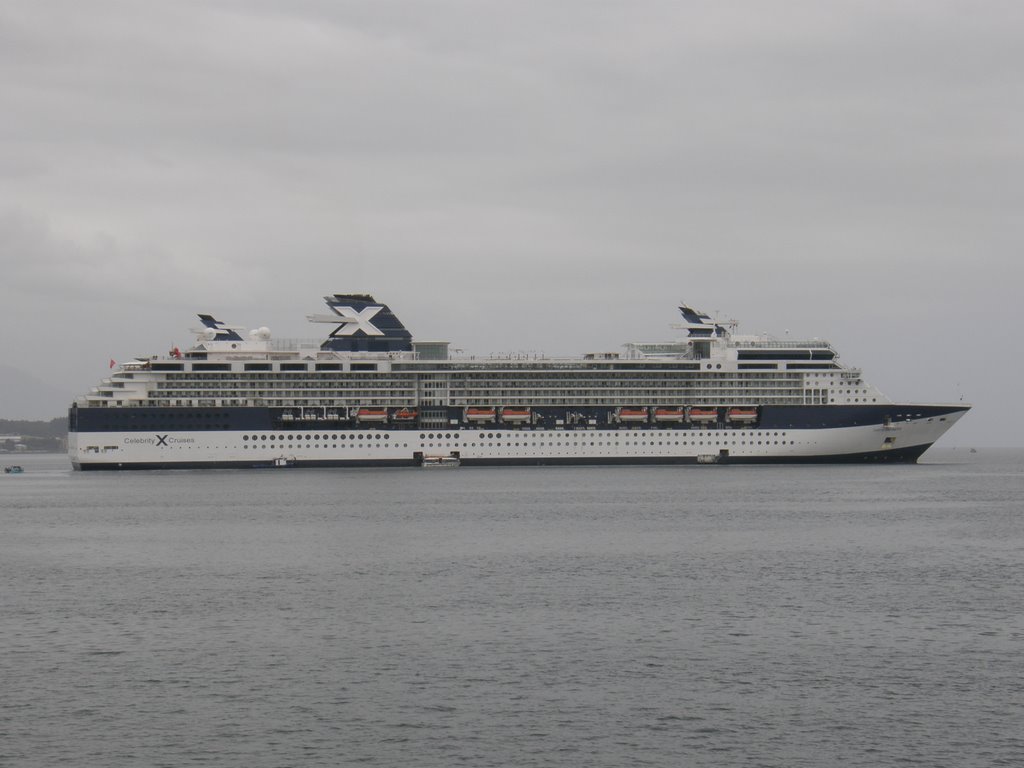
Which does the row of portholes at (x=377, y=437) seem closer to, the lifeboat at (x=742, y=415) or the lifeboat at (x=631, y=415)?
the lifeboat at (x=742, y=415)

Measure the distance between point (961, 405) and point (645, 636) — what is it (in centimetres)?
8354

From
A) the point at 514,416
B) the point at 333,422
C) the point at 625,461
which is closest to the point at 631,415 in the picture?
the point at 625,461

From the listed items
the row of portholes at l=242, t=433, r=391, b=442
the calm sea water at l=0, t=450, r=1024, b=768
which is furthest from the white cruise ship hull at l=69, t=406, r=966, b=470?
the calm sea water at l=0, t=450, r=1024, b=768

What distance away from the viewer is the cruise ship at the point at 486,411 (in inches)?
4183

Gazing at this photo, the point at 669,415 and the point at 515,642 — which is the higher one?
the point at 669,415

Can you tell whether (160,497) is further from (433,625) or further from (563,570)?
(433,625)

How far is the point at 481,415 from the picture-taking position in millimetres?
110062

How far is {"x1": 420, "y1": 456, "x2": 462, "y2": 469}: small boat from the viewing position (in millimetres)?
108188

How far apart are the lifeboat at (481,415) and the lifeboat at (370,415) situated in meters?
6.85

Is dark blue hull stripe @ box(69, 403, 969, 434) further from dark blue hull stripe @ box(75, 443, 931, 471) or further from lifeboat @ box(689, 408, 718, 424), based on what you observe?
dark blue hull stripe @ box(75, 443, 931, 471)

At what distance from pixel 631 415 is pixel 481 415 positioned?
12170 millimetres

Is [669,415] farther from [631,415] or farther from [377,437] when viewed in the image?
[377,437]

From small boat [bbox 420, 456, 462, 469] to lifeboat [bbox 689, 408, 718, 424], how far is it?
Result: 19393 millimetres

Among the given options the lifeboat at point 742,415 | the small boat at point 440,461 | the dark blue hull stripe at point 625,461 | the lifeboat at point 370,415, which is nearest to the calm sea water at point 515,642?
the dark blue hull stripe at point 625,461
